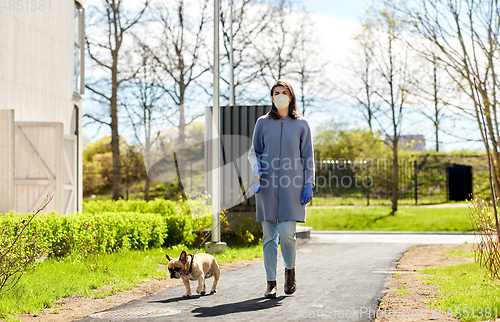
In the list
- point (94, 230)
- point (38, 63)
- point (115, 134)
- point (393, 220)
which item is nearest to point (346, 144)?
point (393, 220)

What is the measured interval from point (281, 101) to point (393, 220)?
1594 cm

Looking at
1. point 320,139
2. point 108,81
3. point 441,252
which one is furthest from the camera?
point 320,139

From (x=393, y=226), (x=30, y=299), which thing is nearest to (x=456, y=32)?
(x=30, y=299)

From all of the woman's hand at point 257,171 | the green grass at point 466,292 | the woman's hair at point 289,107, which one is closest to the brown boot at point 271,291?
the woman's hand at point 257,171

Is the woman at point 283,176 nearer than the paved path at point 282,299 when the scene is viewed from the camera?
No

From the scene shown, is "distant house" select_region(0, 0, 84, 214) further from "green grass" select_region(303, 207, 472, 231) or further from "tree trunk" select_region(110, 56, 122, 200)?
"green grass" select_region(303, 207, 472, 231)

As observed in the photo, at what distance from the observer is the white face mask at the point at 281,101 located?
5402 millimetres

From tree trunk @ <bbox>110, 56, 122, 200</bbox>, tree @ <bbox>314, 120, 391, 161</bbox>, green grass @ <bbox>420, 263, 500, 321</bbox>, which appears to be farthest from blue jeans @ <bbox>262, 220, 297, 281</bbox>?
tree @ <bbox>314, 120, 391, 161</bbox>

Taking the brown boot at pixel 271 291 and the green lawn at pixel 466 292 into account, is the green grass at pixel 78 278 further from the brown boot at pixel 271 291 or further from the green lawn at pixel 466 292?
the green lawn at pixel 466 292

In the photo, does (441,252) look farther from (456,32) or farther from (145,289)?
(145,289)

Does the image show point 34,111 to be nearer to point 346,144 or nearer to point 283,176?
point 283,176

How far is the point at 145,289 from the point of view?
20.1ft

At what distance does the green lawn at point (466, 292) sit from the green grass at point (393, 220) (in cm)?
1186

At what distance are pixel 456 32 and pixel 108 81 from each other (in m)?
17.4
